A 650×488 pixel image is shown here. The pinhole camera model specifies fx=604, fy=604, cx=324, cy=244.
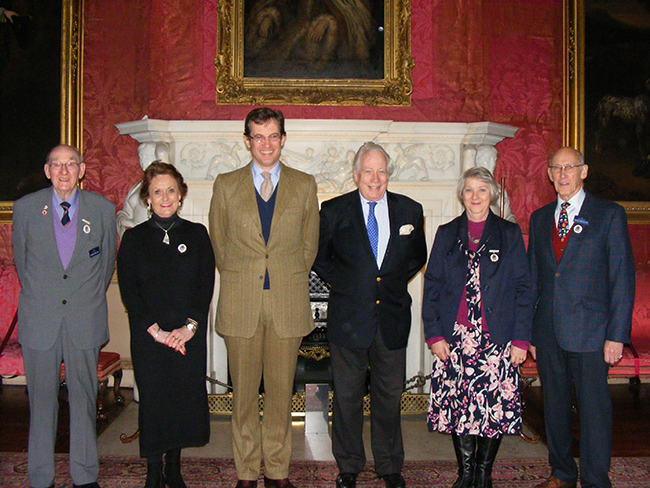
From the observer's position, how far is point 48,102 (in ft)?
16.1

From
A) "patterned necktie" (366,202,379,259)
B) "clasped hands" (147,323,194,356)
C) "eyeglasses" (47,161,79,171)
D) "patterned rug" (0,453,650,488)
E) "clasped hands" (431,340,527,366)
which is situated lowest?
"patterned rug" (0,453,650,488)

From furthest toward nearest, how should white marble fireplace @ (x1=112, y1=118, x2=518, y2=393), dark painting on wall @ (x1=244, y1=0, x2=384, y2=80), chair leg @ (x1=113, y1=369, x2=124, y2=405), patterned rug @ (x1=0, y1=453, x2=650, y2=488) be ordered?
1. dark painting on wall @ (x1=244, y1=0, x2=384, y2=80)
2. chair leg @ (x1=113, y1=369, x2=124, y2=405)
3. white marble fireplace @ (x1=112, y1=118, x2=518, y2=393)
4. patterned rug @ (x1=0, y1=453, x2=650, y2=488)

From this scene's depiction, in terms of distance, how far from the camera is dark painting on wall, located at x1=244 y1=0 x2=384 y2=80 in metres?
4.59

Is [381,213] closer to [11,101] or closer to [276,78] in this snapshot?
[276,78]

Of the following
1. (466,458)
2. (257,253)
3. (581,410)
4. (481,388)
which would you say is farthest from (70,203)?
(581,410)

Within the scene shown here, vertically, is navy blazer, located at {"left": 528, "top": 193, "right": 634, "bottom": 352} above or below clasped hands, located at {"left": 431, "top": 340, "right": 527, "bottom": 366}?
above

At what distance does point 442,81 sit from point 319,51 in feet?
3.15

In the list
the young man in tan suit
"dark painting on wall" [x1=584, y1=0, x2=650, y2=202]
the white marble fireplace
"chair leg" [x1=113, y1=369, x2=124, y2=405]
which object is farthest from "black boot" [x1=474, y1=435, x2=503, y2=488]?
"dark painting on wall" [x1=584, y1=0, x2=650, y2=202]

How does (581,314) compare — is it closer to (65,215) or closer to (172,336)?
(172,336)

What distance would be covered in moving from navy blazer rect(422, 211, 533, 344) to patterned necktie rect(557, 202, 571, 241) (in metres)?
0.23

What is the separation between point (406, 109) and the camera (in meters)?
4.58

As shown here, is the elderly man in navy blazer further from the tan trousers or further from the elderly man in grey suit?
the elderly man in grey suit

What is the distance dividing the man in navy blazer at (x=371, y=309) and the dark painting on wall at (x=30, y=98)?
3.08 meters

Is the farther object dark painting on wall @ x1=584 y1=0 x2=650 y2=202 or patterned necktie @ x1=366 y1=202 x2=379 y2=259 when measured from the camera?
dark painting on wall @ x1=584 y1=0 x2=650 y2=202
